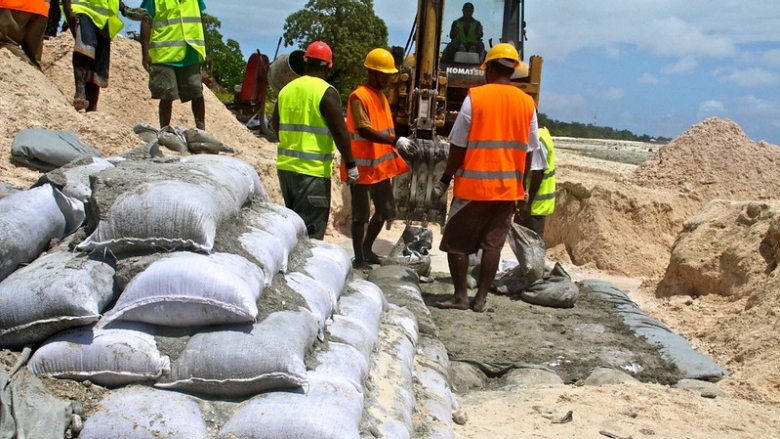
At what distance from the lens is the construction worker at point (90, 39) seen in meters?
6.66

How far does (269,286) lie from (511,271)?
3461mm

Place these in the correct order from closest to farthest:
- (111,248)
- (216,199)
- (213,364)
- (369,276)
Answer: (213,364) → (111,248) → (216,199) → (369,276)

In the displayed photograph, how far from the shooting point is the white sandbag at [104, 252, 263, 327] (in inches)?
102

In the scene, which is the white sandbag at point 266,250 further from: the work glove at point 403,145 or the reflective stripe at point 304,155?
the work glove at point 403,145

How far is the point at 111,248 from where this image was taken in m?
2.76

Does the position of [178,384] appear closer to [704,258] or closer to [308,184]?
[308,184]

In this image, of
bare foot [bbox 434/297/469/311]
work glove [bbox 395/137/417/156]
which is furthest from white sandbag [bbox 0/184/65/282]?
work glove [bbox 395/137/417/156]

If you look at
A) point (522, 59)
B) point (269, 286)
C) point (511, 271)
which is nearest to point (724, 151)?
point (522, 59)

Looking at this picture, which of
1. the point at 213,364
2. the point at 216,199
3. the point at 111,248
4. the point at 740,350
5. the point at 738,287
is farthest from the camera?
the point at 738,287

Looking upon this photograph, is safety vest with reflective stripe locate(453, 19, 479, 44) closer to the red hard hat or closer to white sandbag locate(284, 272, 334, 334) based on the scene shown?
the red hard hat

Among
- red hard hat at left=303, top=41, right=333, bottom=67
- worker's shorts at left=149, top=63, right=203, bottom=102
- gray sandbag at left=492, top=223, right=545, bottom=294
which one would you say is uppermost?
red hard hat at left=303, top=41, right=333, bottom=67

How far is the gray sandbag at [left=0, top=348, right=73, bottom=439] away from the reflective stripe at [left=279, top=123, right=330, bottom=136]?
282 centimetres

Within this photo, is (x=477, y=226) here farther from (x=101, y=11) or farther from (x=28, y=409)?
(x=101, y=11)

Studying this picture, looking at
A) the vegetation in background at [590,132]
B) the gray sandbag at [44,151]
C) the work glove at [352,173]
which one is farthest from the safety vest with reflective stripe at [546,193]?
the vegetation in background at [590,132]
